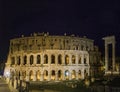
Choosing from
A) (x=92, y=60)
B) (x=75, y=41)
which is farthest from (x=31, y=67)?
(x=92, y=60)

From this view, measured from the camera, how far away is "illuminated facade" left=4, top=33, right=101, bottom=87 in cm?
8181

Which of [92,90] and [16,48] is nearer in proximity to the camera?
[92,90]

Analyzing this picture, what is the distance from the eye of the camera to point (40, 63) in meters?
82.9

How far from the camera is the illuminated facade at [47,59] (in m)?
81.8

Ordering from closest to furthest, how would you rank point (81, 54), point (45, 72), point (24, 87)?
point (24, 87) < point (45, 72) < point (81, 54)

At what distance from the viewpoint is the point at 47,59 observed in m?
84.2

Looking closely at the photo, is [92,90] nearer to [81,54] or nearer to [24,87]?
[24,87]

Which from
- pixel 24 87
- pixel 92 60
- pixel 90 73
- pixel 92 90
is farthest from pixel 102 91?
pixel 92 60

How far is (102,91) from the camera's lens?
3997cm

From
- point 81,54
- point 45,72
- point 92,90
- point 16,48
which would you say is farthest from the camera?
point 16,48

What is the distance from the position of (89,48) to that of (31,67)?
89.3 ft

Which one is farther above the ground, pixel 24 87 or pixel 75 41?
pixel 75 41

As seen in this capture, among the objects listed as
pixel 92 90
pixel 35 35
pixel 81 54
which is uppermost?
pixel 35 35

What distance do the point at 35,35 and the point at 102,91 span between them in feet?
181
